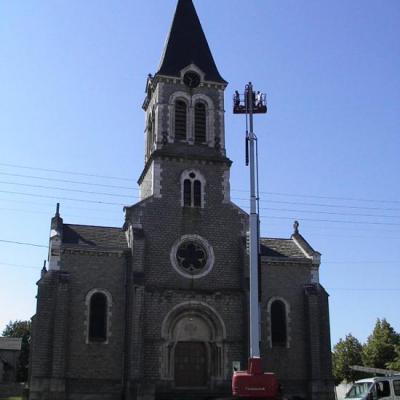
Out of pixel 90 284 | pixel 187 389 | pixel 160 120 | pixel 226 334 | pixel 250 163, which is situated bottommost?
pixel 187 389

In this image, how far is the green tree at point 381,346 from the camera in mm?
55731

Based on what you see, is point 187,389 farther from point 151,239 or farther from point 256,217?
point 256,217

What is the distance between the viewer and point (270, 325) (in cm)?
3281

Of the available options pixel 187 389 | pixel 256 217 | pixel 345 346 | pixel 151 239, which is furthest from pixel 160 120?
pixel 345 346

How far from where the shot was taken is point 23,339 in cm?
7425

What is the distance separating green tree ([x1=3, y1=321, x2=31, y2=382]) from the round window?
42.9 metres

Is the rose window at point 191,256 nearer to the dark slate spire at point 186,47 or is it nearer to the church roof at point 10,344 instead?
the dark slate spire at point 186,47

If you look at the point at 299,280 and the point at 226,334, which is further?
the point at 299,280

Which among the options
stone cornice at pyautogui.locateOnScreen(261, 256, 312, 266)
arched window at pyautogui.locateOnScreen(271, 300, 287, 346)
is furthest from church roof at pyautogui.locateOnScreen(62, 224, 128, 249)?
arched window at pyautogui.locateOnScreen(271, 300, 287, 346)

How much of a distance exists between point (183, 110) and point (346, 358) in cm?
3776

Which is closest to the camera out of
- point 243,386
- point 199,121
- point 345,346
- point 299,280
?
point 243,386

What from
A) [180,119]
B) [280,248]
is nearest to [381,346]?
[280,248]

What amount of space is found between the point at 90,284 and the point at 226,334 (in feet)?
24.2

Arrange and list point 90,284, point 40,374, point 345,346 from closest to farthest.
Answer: point 40,374 → point 90,284 → point 345,346
